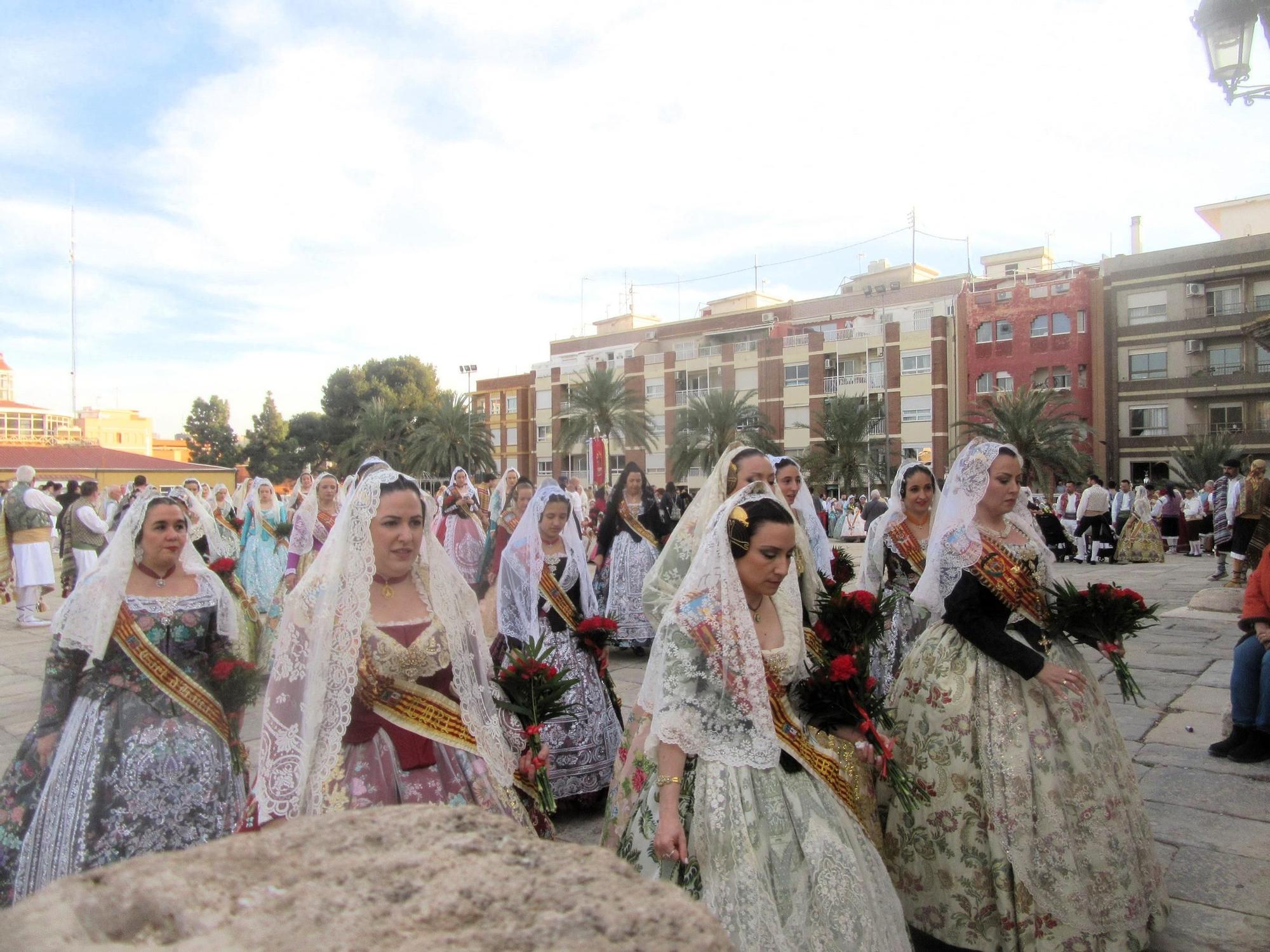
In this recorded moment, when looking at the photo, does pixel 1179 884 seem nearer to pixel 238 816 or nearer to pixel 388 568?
pixel 388 568

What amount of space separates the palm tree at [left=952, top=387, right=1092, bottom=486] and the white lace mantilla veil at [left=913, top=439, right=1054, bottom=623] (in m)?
32.4

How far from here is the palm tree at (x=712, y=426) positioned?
42281mm

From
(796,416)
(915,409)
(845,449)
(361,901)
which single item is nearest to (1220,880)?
(361,901)

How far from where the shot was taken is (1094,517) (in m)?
18.5

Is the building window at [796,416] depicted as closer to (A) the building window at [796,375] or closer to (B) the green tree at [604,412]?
(A) the building window at [796,375]

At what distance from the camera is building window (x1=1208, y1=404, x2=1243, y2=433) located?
127ft

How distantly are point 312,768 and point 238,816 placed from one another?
0.93 meters

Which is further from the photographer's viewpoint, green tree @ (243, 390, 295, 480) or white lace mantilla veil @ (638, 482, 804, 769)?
green tree @ (243, 390, 295, 480)

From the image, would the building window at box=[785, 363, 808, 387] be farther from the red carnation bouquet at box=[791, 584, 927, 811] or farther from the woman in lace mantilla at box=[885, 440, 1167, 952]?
the red carnation bouquet at box=[791, 584, 927, 811]

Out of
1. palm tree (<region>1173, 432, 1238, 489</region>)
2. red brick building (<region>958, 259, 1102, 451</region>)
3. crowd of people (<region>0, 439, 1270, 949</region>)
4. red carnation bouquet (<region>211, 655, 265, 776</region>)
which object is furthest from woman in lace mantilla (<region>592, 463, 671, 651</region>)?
red brick building (<region>958, 259, 1102, 451</region>)

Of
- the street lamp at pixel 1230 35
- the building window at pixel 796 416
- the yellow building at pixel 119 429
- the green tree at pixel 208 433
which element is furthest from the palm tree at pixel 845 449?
the yellow building at pixel 119 429

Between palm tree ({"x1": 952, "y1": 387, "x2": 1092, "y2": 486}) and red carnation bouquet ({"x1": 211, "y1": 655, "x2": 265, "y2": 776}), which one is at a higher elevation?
palm tree ({"x1": 952, "y1": 387, "x2": 1092, "y2": 486})

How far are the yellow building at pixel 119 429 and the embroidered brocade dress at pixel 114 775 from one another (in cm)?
8398

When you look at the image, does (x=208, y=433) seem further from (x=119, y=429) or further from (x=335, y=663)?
(x=335, y=663)
